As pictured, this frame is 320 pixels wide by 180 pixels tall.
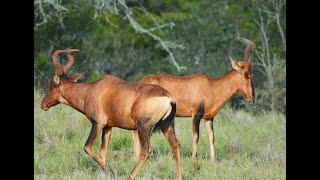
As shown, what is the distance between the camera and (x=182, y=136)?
13.6 metres

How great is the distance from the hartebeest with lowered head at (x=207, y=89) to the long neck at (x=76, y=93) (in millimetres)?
1936

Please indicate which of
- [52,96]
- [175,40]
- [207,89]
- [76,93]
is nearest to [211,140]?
[207,89]

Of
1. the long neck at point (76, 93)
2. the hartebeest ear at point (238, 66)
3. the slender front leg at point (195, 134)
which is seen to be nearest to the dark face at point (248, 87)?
the hartebeest ear at point (238, 66)

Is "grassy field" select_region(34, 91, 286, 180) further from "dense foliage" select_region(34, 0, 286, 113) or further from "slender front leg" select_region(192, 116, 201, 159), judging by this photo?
"dense foliage" select_region(34, 0, 286, 113)

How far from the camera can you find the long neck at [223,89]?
12781 mm

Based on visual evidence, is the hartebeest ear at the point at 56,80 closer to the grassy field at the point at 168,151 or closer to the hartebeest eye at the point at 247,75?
the grassy field at the point at 168,151

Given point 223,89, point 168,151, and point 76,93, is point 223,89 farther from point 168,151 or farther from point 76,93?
point 76,93

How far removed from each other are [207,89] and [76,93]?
3.04 m

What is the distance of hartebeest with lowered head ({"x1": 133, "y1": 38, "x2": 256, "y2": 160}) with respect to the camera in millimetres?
12578

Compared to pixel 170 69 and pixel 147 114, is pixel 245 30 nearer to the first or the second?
pixel 170 69

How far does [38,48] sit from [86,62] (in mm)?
1956
